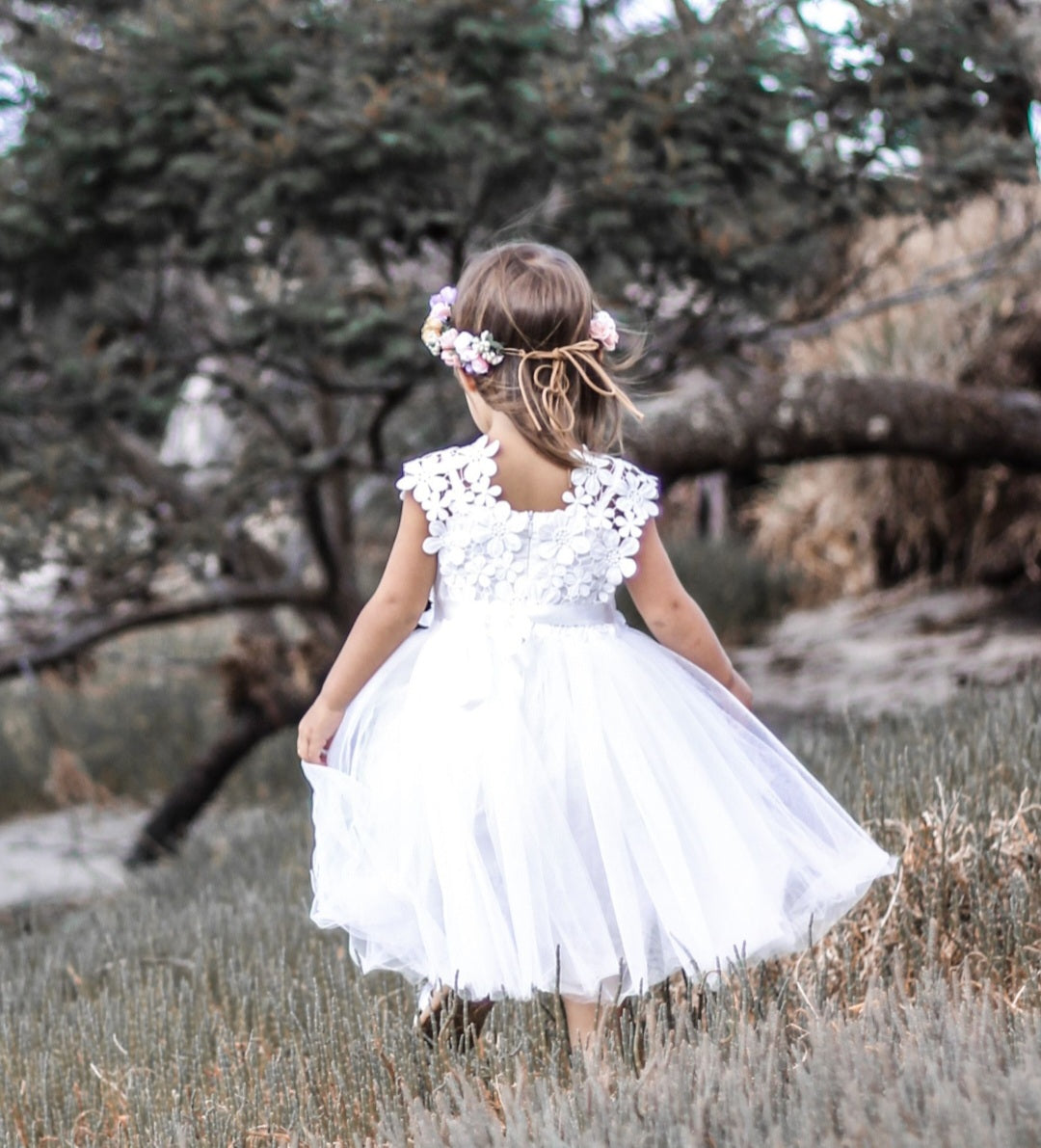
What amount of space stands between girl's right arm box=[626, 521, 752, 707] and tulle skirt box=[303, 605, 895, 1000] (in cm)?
11

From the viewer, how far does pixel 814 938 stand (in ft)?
9.09

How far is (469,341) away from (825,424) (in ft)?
12.3

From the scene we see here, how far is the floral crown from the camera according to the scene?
276 cm

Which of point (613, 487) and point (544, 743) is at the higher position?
point (613, 487)

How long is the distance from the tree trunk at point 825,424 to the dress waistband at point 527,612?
10.8 ft

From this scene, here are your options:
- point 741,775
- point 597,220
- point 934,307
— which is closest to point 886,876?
point 741,775

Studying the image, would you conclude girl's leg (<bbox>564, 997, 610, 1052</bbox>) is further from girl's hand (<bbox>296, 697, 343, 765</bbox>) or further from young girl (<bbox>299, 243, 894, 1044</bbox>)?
girl's hand (<bbox>296, 697, 343, 765</bbox>)

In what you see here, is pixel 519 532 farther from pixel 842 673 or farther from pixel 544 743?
pixel 842 673

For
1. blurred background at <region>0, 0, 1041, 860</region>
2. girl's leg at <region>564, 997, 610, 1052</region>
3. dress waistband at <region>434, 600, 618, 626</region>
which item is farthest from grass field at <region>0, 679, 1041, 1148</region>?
blurred background at <region>0, 0, 1041, 860</region>

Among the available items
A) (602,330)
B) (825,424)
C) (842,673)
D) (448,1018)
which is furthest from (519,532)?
(842,673)

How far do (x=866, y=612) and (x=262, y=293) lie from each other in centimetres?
512

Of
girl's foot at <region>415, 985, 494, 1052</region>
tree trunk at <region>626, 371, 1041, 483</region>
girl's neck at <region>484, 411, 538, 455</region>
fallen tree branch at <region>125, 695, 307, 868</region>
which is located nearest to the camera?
girl's foot at <region>415, 985, 494, 1052</region>

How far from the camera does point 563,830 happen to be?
→ 2.57m

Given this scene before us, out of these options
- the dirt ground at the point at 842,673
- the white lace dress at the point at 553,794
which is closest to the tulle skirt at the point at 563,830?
the white lace dress at the point at 553,794
